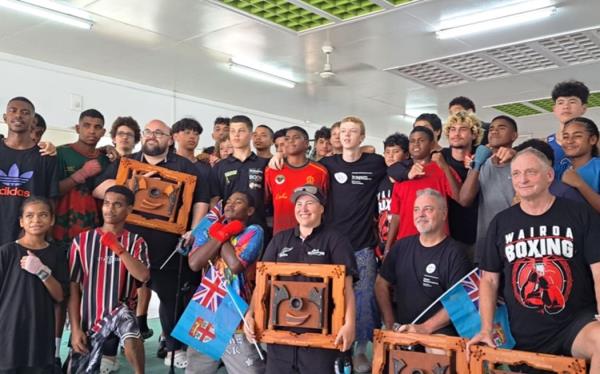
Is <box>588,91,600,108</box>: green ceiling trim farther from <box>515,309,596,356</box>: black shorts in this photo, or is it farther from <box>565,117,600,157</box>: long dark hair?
<box>515,309,596,356</box>: black shorts

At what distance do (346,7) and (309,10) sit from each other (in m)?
0.42

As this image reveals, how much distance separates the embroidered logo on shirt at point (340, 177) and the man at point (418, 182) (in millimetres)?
397

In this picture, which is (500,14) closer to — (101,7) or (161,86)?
(101,7)

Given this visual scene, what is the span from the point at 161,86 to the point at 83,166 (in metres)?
6.19

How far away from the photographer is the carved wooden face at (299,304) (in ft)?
8.86

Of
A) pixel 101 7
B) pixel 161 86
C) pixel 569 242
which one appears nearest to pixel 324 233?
pixel 569 242

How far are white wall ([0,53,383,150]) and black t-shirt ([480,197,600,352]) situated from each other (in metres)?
7.90

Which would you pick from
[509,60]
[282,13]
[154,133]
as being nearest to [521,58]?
[509,60]

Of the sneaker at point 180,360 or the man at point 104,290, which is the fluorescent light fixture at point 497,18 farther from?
the sneaker at point 180,360

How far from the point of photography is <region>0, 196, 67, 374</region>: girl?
10.0ft

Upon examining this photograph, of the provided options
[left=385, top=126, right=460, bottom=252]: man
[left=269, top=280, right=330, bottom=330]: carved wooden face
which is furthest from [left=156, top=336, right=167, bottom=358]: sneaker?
[left=385, top=126, right=460, bottom=252]: man

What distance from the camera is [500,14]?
19.2 feet

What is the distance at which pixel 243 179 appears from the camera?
4.14 metres

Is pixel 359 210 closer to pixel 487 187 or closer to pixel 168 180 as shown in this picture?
pixel 487 187
